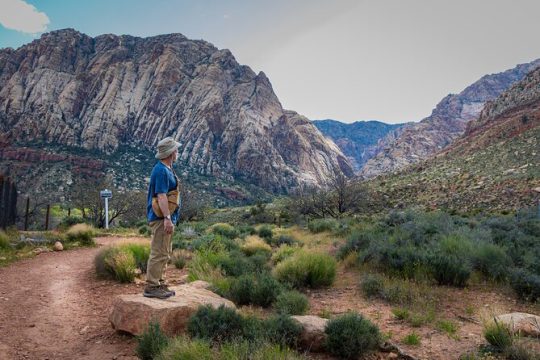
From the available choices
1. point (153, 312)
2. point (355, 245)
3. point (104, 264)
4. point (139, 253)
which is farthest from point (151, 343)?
point (355, 245)

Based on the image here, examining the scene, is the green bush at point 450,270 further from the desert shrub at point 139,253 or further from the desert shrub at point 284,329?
the desert shrub at point 139,253

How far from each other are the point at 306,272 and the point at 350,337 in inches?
136

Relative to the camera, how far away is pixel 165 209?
537 centimetres

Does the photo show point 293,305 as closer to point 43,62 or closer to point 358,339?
point 358,339

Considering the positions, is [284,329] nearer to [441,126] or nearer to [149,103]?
[149,103]

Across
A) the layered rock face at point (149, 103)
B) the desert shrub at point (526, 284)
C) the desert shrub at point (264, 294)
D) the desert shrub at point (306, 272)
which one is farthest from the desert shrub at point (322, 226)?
the layered rock face at point (149, 103)

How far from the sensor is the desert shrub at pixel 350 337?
4.34 metres

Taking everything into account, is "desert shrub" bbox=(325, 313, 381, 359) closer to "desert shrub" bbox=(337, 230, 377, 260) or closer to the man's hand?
the man's hand

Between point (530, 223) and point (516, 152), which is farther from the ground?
point (516, 152)

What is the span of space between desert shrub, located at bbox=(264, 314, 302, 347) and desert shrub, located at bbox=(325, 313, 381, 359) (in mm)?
402

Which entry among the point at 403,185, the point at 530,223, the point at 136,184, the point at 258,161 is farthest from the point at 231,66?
the point at 530,223

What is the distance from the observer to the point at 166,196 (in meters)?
5.55

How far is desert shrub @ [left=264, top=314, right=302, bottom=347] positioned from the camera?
430 cm

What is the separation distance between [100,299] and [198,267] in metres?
2.12
